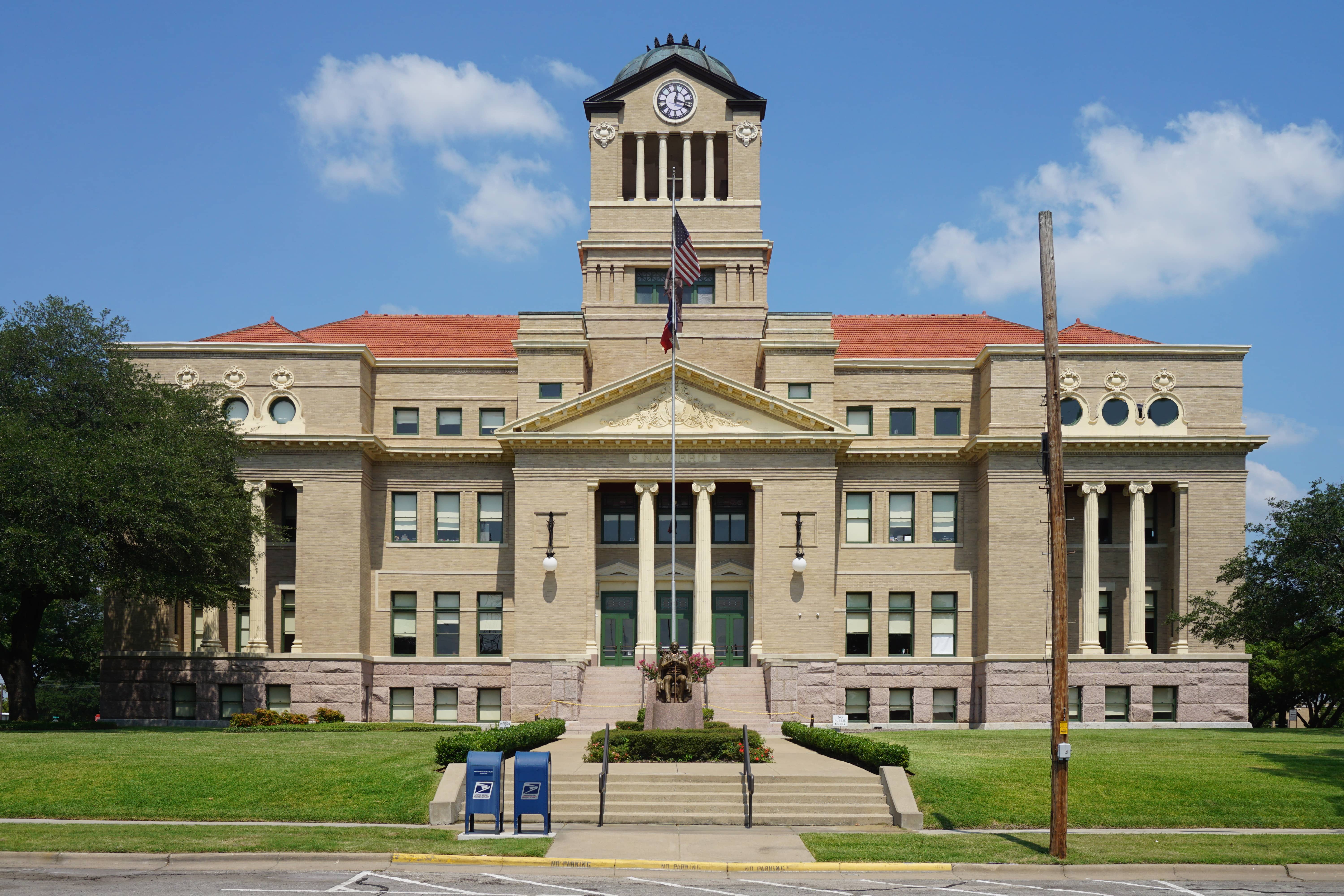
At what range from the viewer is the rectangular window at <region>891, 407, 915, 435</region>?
55156 millimetres

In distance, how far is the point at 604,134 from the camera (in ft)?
192

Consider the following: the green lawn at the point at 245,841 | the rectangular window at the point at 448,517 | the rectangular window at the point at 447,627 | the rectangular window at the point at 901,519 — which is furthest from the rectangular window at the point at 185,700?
the rectangular window at the point at 901,519

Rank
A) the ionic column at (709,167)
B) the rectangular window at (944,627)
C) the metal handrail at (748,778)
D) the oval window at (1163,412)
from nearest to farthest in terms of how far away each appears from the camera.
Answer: the metal handrail at (748,778)
the oval window at (1163,412)
the rectangular window at (944,627)
the ionic column at (709,167)

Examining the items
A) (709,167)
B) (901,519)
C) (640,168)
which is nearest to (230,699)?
(901,519)

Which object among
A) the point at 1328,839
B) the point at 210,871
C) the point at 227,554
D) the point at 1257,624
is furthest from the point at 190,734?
the point at 1257,624

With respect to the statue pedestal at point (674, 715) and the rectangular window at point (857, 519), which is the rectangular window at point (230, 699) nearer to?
the statue pedestal at point (674, 715)

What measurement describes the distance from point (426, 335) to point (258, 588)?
1482 centimetres

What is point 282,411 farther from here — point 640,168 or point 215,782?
point 215,782

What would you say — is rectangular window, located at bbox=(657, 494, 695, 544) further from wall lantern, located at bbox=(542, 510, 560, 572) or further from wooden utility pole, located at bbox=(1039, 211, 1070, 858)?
wooden utility pole, located at bbox=(1039, 211, 1070, 858)

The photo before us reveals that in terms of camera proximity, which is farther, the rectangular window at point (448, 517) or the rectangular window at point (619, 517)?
the rectangular window at point (448, 517)

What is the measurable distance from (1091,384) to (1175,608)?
30.7 ft

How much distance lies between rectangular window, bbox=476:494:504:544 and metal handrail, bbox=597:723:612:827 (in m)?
27.0

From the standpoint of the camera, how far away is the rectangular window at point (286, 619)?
5309 centimetres

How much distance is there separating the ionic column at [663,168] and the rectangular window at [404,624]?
67.3ft
